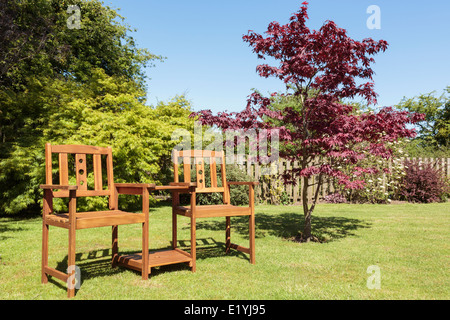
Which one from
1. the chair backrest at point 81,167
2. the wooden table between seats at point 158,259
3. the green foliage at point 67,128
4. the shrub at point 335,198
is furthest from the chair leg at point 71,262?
the shrub at point 335,198

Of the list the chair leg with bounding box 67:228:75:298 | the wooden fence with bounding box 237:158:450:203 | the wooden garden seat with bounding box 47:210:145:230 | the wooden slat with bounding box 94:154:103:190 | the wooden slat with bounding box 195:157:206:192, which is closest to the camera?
the chair leg with bounding box 67:228:75:298

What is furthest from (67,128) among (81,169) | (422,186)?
(422,186)

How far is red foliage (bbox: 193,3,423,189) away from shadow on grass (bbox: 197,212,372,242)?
1.15 meters

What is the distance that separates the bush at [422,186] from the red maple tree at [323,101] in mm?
6449

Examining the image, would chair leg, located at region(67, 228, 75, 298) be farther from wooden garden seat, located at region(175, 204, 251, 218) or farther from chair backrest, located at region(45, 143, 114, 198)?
wooden garden seat, located at region(175, 204, 251, 218)

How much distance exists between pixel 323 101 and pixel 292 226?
2.55 meters

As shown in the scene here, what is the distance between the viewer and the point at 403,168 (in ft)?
35.7

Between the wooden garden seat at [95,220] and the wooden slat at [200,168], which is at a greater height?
the wooden slat at [200,168]

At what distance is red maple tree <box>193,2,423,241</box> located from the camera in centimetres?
479

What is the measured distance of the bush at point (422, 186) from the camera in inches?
420

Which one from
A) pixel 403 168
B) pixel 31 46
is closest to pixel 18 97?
pixel 31 46

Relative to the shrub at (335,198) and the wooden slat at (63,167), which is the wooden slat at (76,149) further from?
the shrub at (335,198)

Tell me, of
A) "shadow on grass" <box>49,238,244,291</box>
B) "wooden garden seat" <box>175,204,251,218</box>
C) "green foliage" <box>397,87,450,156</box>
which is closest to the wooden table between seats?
"shadow on grass" <box>49,238,244,291</box>

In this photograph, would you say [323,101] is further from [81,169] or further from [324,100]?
[81,169]
